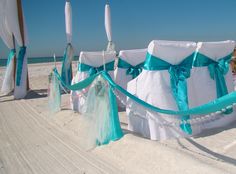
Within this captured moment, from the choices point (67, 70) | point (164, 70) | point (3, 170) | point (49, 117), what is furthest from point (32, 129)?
point (67, 70)

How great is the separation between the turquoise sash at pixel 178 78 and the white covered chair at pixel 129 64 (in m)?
1.86

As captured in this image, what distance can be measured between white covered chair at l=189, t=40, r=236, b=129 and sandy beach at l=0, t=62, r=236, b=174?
1.46 ft

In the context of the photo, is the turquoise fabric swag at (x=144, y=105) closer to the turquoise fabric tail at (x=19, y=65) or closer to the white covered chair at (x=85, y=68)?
the white covered chair at (x=85, y=68)

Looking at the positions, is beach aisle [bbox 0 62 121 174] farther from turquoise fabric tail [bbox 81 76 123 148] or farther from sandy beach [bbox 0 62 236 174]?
turquoise fabric tail [bbox 81 76 123 148]

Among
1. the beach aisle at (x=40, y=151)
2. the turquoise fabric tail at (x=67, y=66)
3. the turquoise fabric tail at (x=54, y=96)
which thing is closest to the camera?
the beach aisle at (x=40, y=151)

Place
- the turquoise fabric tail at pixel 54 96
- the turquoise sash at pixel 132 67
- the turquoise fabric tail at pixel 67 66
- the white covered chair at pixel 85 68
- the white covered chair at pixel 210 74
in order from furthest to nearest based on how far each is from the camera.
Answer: the turquoise fabric tail at pixel 67 66
the turquoise fabric tail at pixel 54 96
the white covered chair at pixel 85 68
the turquoise sash at pixel 132 67
the white covered chair at pixel 210 74

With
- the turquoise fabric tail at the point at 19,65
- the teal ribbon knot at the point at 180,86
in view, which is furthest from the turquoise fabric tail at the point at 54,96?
the teal ribbon knot at the point at 180,86

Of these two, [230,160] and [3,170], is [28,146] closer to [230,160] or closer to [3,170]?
[3,170]

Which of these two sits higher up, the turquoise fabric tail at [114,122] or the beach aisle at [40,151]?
the turquoise fabric tail at [114,122]

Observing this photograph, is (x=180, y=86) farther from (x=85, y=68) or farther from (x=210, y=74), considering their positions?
(x=85, y=68)

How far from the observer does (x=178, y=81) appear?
3.82 meters

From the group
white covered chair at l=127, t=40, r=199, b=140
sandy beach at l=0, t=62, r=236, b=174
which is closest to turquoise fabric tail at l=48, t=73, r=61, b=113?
sandy beach at l=0, t=62, r=236, b=174

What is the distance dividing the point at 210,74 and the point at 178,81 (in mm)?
638

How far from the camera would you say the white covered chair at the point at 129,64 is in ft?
18.5
